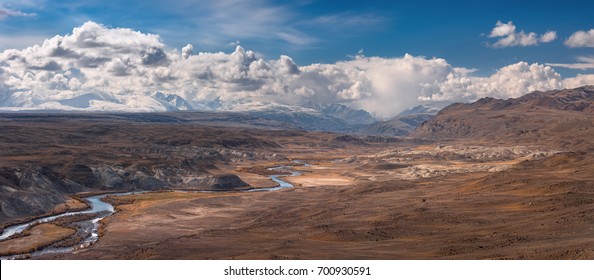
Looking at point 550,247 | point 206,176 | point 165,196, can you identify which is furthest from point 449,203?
point 206,176

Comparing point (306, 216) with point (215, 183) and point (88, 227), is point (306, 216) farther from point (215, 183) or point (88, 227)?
point (215, 183)

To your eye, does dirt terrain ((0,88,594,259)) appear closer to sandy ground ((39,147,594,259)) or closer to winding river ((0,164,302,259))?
sandy ground ((39,147,594,259))

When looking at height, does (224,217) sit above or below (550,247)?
below

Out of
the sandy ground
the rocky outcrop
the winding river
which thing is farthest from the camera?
the rocky outcrop

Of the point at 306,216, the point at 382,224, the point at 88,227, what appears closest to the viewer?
the point at 382,224

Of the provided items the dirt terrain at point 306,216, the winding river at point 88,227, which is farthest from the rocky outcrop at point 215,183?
the winding river at point 88,227

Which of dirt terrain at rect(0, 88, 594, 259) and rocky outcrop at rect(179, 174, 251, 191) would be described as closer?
dirt terrain at rect(0, 88, 594, 259)

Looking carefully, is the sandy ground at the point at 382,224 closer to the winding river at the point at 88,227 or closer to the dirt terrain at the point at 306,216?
the dirt terrain at the point at 306,216

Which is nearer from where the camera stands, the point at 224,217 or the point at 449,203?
the point at 449,203

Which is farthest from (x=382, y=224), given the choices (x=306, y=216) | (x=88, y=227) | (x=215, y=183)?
(x=215, y=183)

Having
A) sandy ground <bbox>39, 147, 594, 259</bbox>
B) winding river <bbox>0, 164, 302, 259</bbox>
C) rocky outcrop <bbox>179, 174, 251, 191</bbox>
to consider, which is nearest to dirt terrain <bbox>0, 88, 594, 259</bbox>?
sandy ground <bbox>39, 147, 594, 259</bbox>

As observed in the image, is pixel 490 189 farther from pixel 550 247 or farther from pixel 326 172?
pixel 326 172
